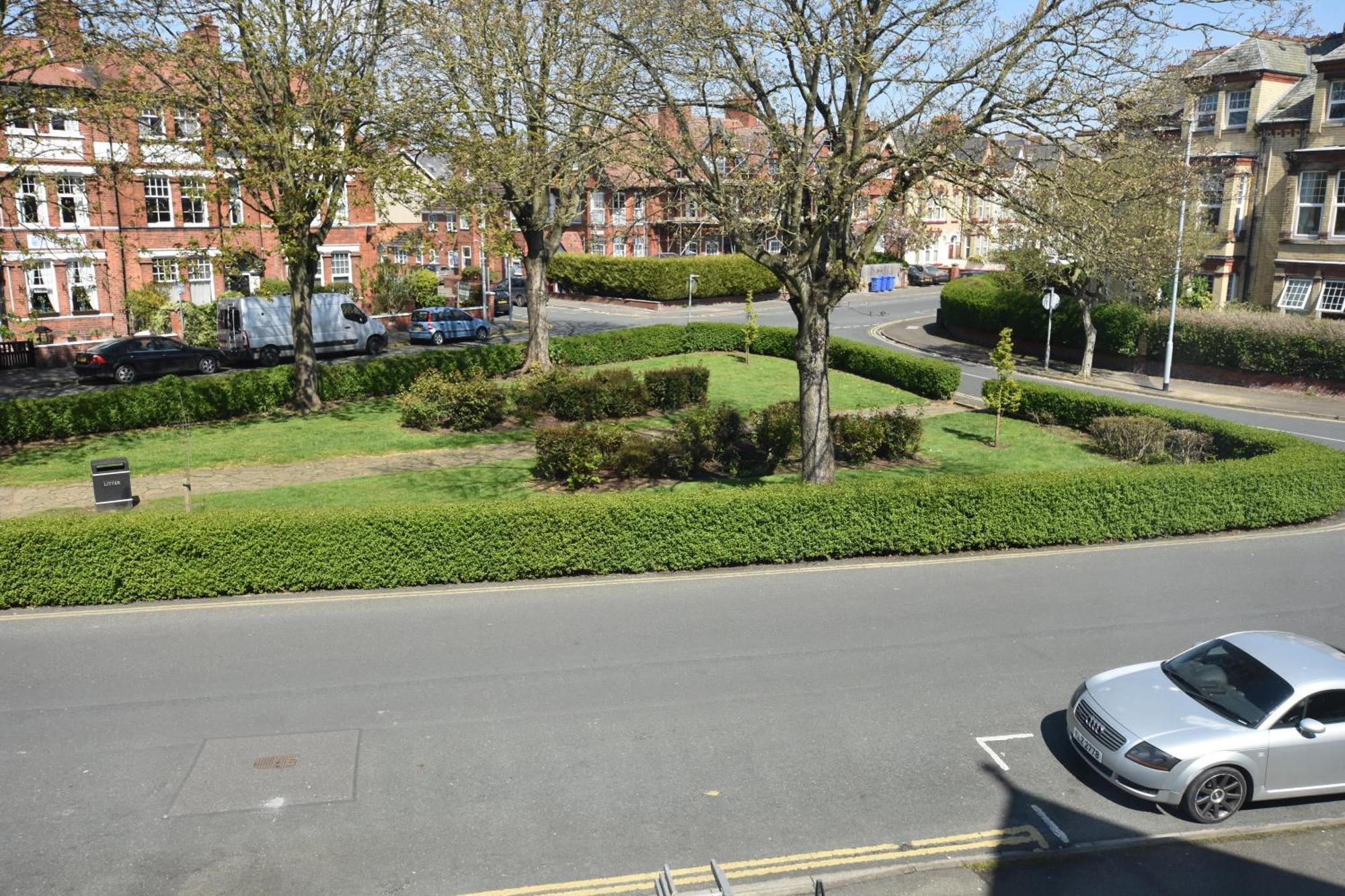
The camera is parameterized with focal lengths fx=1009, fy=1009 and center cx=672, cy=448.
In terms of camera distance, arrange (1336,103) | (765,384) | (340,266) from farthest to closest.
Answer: (340,266) → (1336,103) → (765,384)

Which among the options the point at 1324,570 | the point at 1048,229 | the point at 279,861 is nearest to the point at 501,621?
the point at 279,861

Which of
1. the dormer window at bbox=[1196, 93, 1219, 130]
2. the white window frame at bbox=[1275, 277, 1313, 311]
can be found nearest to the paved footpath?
the white window frame at bbox=[1275, 277, 1313, 311]

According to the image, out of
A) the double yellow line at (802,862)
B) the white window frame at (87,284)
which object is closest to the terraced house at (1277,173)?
the double yellow line at (802,862)

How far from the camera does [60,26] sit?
72.7ft

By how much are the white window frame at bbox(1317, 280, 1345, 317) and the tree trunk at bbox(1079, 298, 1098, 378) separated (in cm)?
795

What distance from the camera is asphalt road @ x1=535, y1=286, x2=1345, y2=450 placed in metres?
30.0

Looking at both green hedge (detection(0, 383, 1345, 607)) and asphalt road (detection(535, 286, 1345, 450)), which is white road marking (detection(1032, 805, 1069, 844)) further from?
asphalt road (detection(535, 286, 1345, 450))

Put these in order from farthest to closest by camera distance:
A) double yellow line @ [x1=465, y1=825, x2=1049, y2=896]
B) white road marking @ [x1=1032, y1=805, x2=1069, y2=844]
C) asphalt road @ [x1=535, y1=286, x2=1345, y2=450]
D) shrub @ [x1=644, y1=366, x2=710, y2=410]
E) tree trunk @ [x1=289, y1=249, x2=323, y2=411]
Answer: asphalt road @ [x1=535, y1=286, x2=1345, y2=450], shrub @ [x1=644, y1=366, x2=710, y2=410], tree trunk @ [x1=289, y1=249, x2=323, y2=411], white road marking @ [x1=1032, y1=805, x2=1069, y2=844], double yellow line @ [x1=465, y1=825, x2=1049, y2=896]

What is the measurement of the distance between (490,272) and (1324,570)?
55577 millimetres

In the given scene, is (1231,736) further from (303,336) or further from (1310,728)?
(303,336)

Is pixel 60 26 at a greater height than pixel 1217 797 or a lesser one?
greater

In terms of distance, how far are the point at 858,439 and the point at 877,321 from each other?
3374cm

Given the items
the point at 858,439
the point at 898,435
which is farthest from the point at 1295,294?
the point at 858,439

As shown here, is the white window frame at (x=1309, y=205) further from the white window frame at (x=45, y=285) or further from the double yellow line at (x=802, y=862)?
the white window frame at (x=45, y=285)
